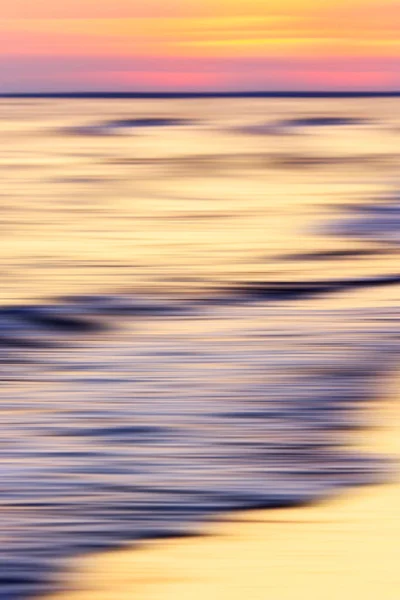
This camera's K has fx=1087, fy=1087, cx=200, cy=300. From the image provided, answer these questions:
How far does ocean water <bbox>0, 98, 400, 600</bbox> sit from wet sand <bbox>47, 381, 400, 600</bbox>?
4cm

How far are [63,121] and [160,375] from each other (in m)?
10.5

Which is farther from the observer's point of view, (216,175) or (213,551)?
(216,175)

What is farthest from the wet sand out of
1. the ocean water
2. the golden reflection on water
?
the golden reflection on water

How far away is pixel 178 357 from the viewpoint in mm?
2166

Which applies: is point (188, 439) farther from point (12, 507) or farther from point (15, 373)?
point (15, 373)

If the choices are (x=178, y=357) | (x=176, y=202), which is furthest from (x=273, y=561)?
(x=176, y=202)

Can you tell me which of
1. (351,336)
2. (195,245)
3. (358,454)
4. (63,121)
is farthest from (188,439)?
(63,121)

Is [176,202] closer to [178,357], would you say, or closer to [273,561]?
[178,357]

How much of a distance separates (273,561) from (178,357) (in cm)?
94

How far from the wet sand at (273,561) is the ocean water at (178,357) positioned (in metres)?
0.04

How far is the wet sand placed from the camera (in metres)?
1.18

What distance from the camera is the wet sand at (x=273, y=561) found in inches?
46.4

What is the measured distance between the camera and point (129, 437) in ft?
5.47

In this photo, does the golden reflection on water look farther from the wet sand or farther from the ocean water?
the wet sand
